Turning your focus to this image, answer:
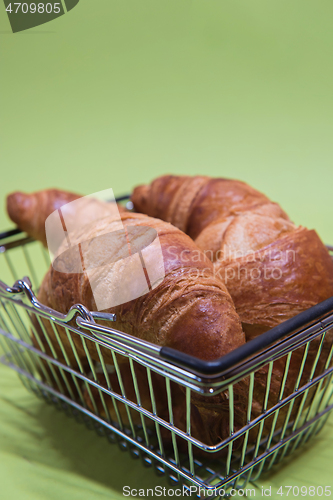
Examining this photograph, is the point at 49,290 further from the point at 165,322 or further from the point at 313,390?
the point at 313,390

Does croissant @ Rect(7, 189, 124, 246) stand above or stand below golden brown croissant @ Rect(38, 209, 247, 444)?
below

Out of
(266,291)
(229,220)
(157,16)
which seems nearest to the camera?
(266,291)

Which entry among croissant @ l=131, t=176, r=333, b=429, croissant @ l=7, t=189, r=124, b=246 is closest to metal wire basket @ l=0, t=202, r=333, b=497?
croissant @ l=131, t=176, r=333, b=429

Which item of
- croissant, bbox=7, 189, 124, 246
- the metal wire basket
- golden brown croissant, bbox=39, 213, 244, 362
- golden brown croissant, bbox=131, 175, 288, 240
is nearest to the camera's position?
the metal wire basket

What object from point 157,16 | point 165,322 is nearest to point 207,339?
point 165,322

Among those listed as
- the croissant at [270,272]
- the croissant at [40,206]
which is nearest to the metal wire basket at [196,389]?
the croissant at [270,272]

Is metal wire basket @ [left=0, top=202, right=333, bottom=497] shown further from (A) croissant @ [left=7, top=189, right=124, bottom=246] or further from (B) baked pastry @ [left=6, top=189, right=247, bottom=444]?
(A) croissant @ [left=7, top=189, right=124, bottom=246]
